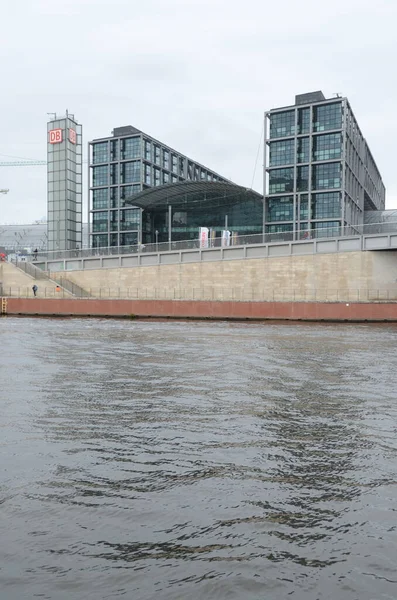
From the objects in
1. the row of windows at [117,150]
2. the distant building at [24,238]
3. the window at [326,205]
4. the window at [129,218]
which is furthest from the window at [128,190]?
the distant building at [24,238]

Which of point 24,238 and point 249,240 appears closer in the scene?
point 249,240

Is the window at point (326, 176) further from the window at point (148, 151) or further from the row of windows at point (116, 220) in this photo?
the window at point (148, 151)

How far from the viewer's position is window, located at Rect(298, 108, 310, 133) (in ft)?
278

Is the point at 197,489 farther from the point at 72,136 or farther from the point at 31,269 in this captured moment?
the point at 72,136

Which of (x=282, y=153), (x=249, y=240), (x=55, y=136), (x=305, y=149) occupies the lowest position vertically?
(x=249, y=240)

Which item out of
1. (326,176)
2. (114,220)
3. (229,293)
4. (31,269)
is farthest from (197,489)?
(114,220)

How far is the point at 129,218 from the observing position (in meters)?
105

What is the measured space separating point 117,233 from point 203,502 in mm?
102516

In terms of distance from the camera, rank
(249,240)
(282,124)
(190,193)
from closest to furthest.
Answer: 1. (249,240)
2. (190,193)
3. (282,124)

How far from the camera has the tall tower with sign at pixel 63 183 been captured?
3597 inches

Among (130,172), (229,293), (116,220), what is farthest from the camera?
(116,220)

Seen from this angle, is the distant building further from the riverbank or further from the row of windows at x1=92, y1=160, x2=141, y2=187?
the riverbank

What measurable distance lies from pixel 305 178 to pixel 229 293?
111 ft

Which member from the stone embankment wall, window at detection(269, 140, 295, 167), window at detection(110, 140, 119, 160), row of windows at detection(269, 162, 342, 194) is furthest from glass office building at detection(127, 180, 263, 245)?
the stone embankment wall
